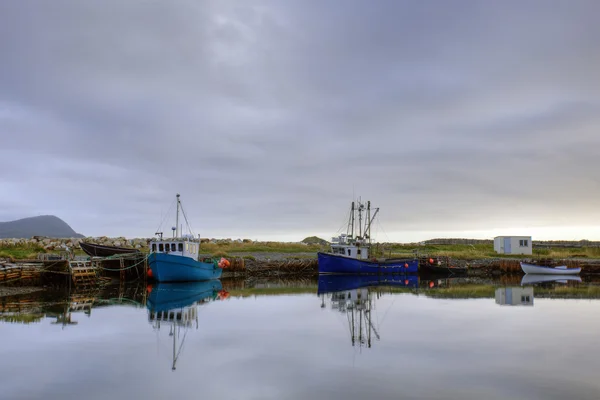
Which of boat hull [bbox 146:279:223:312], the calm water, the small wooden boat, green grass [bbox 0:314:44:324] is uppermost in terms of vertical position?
the small wooden boat

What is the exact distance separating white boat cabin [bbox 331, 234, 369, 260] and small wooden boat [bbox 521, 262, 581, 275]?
19.4 m

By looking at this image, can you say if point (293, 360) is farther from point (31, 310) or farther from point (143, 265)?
point (143, 265)

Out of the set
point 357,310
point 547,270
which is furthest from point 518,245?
point 357,310

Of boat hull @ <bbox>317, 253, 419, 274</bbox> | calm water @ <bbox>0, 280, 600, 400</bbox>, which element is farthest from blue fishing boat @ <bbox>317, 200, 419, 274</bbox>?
calm water @ <bbox>0, 280, 600, 400</bbox>

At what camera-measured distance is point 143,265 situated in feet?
144

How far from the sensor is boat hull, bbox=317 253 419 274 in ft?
187

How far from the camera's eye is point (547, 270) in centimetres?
5978

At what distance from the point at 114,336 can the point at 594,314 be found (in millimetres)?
24566

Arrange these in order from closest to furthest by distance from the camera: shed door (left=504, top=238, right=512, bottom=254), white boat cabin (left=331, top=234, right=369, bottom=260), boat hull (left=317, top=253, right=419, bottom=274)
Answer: boat hull (left=317, top=253, right=419, bottom=274), white boat cabin (left=331, top=234, right=369, bottom=260), shed door (left=504, top=238, right=512, bottom=254)

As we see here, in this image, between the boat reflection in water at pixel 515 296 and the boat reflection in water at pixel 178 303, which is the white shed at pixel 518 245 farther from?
the boat reflection in water at pixel 178 303

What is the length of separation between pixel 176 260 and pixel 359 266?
80.2 feet

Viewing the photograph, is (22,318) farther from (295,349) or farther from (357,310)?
(357,310)

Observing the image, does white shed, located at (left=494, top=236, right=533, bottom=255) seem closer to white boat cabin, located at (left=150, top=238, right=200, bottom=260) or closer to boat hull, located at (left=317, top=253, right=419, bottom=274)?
boat hull, located at (left=317, top=253, right=419, bottom=274)

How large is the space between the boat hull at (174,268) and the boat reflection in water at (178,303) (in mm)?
656
